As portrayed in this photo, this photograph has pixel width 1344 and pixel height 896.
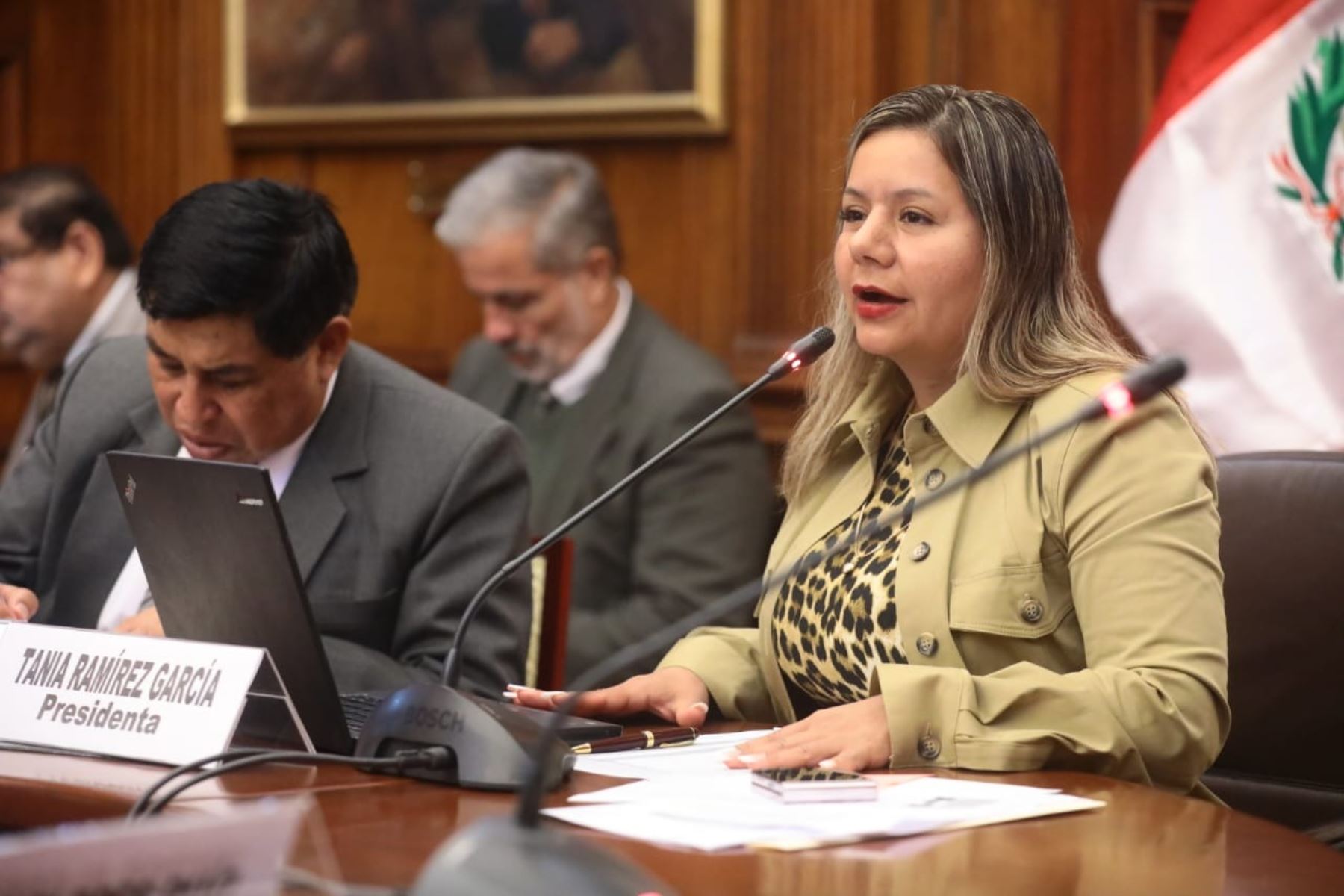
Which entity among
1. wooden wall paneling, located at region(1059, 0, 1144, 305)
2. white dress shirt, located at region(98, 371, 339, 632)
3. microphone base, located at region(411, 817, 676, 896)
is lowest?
white dress shirt, located at region(98, 371, 339, 632)

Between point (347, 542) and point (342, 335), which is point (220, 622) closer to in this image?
point (347, 542)

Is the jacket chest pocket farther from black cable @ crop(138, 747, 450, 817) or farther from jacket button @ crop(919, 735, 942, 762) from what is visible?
black cable @ crop(138, 747, 450, 817)

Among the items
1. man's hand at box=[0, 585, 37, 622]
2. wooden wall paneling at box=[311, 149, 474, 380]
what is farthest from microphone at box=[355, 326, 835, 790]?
wooden wall paneling at box=[311, 149, 474, 380]

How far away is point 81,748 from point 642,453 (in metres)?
2.01

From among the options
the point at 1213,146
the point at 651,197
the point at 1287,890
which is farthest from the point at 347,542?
the point at 651,197

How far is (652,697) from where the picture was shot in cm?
203

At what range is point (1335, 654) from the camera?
2207 mm

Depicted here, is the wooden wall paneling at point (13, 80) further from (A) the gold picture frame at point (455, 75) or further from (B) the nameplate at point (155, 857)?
(B) the nameplate at point (155, 857)

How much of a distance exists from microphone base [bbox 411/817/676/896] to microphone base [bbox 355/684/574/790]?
1.70ft

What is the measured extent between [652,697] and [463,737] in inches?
17.3

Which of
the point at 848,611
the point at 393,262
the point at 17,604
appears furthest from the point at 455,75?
the point at 848,611

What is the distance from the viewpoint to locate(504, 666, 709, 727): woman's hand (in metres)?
1.98

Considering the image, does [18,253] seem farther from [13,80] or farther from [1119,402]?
[1119,402]

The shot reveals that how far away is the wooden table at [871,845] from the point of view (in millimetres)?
1306
